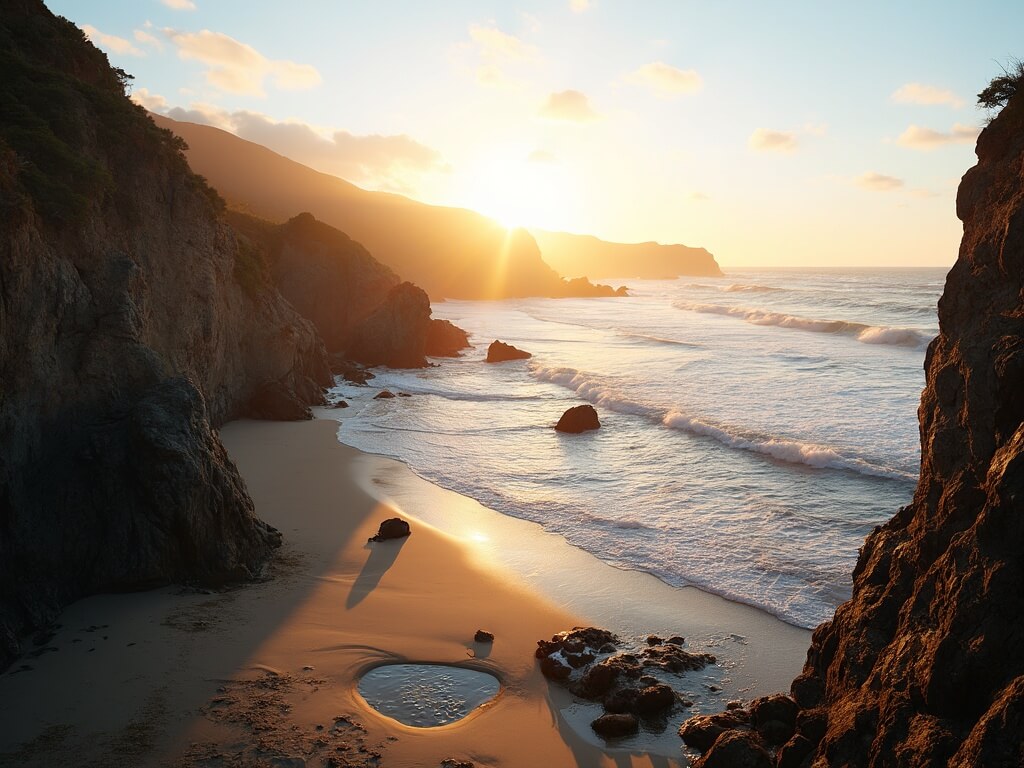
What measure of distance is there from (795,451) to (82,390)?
48.1ft

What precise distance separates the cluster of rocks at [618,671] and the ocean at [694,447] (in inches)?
87.5

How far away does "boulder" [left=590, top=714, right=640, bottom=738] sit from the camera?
7.03 metres

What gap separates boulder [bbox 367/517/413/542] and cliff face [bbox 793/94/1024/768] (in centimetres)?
703

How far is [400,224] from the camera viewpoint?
370ft

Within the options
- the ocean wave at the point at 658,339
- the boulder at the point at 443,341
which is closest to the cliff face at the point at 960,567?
the boulder at the point at 443,341

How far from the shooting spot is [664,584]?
10.8 m

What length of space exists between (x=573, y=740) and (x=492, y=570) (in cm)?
429

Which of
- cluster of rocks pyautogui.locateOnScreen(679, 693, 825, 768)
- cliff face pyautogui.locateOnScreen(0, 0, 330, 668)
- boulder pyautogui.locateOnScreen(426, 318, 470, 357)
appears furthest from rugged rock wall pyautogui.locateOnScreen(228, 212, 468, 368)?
cluster of rocks pyautogui.locateOnScreen(679, 693, 825, 768)

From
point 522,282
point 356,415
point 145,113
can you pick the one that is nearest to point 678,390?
point 356,415

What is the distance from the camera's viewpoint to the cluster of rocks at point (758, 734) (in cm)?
580

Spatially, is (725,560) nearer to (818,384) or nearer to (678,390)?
(678,390)

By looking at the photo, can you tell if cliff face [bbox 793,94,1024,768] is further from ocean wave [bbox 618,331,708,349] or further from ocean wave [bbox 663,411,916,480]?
ocean wave [bbox 618,331,708,349]

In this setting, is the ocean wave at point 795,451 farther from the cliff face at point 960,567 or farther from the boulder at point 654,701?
the boulder at point 654,701

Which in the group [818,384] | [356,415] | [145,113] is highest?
[145,113]
